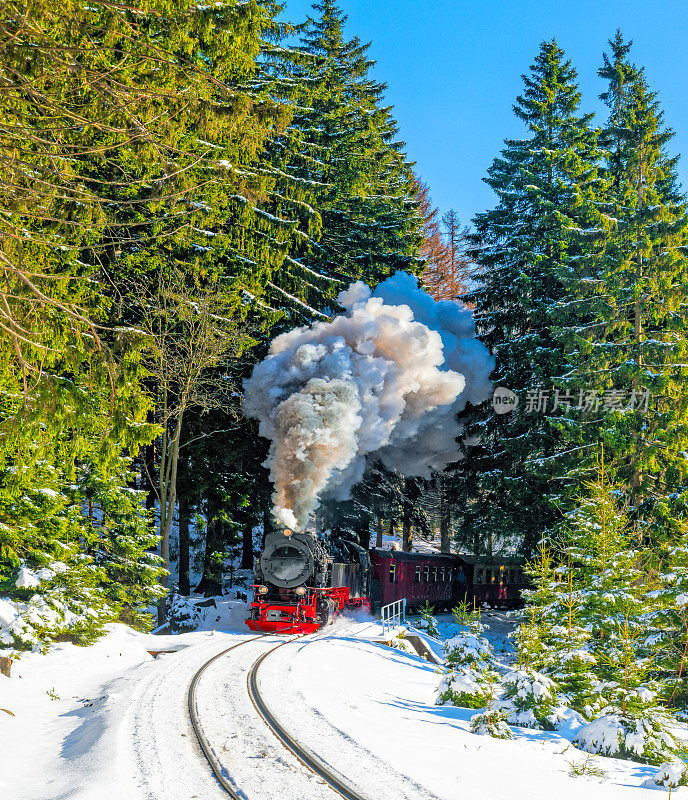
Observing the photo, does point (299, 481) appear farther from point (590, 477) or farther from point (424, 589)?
point (424, 589)

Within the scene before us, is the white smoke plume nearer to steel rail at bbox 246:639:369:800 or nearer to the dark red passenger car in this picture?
the dark red passenger car

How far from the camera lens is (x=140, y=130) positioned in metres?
7.00

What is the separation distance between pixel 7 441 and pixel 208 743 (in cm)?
419

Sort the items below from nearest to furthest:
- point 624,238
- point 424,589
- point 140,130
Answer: point 140,130 → point 624,238 → point 424,589

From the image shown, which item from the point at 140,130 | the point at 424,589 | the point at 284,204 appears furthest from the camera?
the point at 424,589

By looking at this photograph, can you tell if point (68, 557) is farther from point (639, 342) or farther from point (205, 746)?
point (639, 342)

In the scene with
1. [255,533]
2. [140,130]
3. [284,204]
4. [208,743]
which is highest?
[284,204]

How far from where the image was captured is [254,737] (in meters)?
8.09

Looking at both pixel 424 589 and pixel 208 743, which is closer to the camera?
pixel 208 743

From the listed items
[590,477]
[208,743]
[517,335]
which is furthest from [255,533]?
[208,743]

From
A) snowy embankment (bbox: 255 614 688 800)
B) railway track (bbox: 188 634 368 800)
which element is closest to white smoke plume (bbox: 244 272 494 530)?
snowy embankment (bbox: 255 614 688 800)

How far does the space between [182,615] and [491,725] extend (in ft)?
38.5

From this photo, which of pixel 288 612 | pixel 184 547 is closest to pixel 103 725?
pixel 288 612

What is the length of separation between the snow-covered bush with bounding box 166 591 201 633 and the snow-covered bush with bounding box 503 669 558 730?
10697 millimetres
